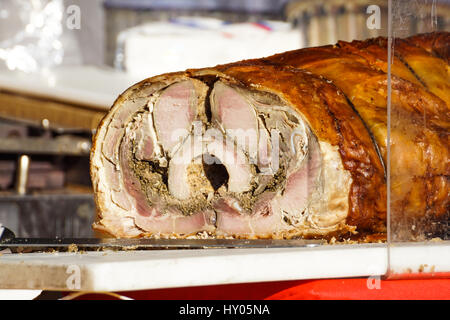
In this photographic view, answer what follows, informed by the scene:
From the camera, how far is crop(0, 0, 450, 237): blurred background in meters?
3.85

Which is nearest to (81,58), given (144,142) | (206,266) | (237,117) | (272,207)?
(144,142)

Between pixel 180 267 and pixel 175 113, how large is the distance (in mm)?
646

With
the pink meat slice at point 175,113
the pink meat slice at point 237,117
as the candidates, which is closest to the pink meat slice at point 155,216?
the pink meat slice at point 175,113

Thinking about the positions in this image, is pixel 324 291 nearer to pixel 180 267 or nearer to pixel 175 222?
pixel 180 267

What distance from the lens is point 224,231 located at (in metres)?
1.76

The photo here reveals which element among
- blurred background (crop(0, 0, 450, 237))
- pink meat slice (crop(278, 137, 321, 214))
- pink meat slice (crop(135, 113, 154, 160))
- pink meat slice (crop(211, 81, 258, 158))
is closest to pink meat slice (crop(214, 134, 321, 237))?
pink meat slice (crop(278, 137, 321, 214))

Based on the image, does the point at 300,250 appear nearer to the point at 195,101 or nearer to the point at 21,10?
the point at 195,101

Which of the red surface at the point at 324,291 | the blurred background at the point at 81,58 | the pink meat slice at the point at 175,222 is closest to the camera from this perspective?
the red surface at the point at 324,291

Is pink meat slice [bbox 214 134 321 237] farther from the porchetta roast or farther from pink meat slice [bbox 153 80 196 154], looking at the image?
pink meat slice [bbox 153 80 196 154]

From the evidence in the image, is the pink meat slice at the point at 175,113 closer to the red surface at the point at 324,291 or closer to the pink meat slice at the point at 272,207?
the pink meat slice at the point at 272,207

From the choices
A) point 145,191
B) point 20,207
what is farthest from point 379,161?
point 20,207

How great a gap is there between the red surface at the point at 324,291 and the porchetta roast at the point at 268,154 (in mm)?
217

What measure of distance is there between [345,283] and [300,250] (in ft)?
0.39

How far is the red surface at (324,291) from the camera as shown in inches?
54.4
